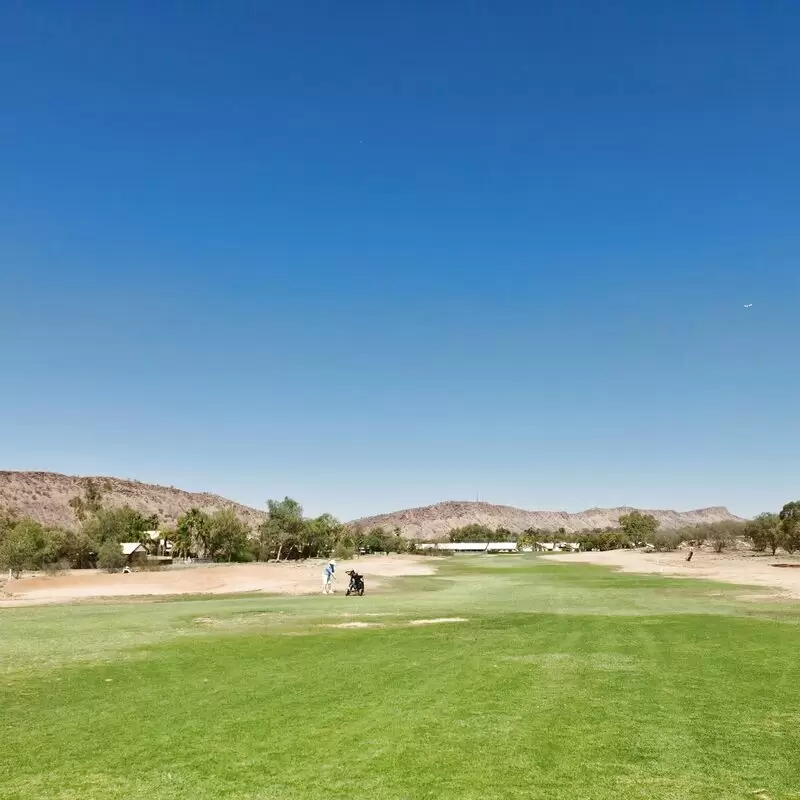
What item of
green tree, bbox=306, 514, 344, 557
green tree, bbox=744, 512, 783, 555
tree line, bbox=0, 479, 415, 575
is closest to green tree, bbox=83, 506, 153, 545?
tree line, bbox=0, 479, 415, 575

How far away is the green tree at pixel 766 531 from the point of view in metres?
137

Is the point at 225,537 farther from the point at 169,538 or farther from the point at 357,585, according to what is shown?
the point at 357,585

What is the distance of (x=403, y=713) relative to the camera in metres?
12.8

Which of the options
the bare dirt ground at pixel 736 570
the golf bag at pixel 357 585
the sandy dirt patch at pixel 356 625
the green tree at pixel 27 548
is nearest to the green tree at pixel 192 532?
the green tree at pixel 27 548

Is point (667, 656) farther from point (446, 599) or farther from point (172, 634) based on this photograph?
point (446, 599)

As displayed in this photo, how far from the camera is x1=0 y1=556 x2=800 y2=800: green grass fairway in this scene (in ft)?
30.6

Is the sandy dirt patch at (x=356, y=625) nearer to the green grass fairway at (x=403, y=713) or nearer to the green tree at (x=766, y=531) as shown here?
the green grass fairway at (x=403, y=713)

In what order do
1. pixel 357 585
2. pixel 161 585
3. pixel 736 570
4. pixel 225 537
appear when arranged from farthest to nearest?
1. pixel 225 537
2. pixel 736 570
3. pixel 161 585
4. pixel 357 585

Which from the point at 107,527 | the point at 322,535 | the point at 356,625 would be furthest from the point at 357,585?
the point at 322,535

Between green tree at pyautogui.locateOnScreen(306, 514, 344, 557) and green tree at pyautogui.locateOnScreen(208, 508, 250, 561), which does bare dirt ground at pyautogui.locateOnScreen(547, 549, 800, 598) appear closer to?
green tree at pyautogui.locateOnScreen(306, 514, 344, 557)

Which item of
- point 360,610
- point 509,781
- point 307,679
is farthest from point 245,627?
point 509,781

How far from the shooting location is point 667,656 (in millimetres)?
18812

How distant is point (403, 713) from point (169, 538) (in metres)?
131

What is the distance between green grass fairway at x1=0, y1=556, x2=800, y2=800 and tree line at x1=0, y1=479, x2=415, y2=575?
3214 inches
